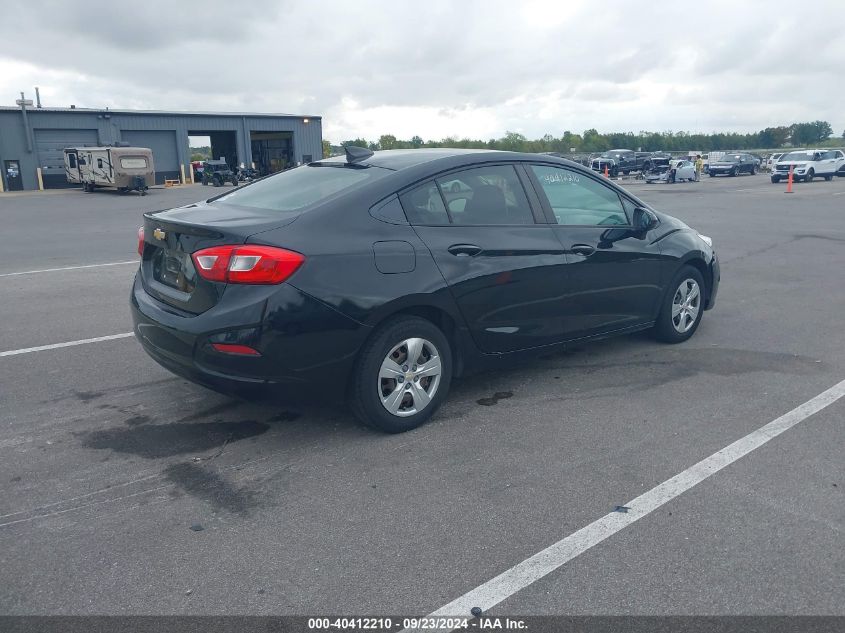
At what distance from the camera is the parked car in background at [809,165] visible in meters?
37.5

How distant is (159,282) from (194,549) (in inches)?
73.3

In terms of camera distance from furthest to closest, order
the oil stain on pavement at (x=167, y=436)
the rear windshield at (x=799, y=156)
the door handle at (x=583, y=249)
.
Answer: the rear windshield at (x=799, y=156) < the door handle at (x=583, y=249) < the oil stain on pavement at (x=167, y=436)

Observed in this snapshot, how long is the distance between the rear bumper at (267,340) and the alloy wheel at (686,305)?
3264mm

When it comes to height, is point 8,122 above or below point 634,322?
above

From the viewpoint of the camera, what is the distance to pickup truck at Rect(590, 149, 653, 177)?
4412 cm

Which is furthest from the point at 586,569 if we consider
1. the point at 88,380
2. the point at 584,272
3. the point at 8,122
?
the point at 8,122

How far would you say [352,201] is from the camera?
→ 438cm

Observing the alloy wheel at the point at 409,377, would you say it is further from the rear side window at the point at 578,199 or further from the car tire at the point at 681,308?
the car tire at the point at 681,308

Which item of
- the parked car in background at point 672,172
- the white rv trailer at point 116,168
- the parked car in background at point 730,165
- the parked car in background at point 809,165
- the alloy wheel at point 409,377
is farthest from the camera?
the parked car in background at point 730,165

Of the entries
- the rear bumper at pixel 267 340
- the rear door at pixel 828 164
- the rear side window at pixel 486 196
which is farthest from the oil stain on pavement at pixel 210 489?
the rear door at pixel 828 164

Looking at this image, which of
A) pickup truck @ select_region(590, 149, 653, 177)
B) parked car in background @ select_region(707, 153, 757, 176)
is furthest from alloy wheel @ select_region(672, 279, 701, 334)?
parked car in background @ select_region(707, 153, 757, 176)

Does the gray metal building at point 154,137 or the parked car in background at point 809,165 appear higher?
the gray metal building at point 154,137

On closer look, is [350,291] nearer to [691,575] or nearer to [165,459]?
[165,459]

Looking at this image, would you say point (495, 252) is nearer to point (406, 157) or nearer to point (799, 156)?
point (406, 157)
